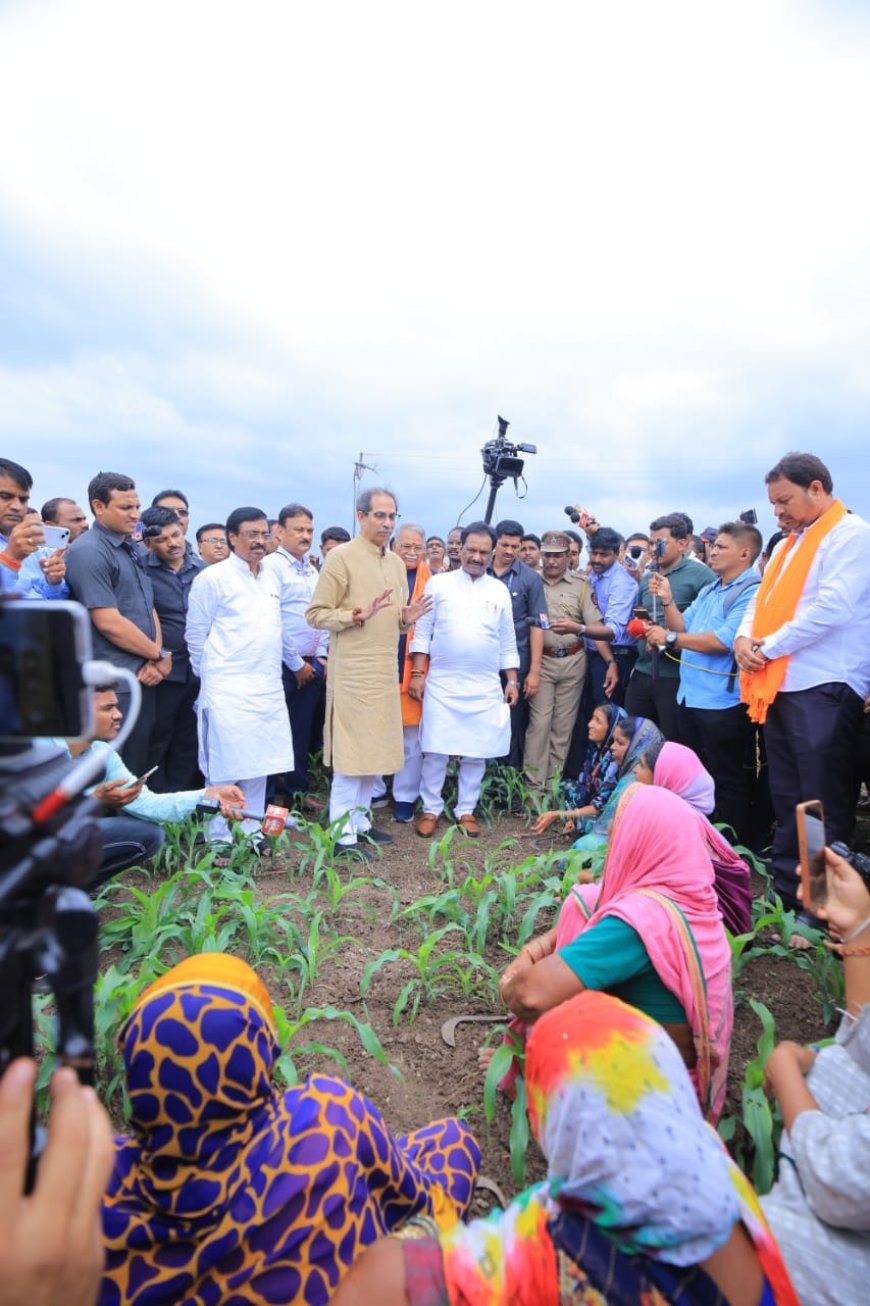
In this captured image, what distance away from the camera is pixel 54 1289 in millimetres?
641

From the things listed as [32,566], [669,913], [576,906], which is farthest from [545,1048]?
[32,566]

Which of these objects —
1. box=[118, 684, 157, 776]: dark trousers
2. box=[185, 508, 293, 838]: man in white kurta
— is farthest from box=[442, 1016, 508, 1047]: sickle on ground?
box=[118, 684, 157, 776]: dark trousers

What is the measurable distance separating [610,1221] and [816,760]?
2.68m

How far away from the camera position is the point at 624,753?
336 centimetres

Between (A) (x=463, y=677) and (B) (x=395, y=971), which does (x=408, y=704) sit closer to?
(A) (x=463, y=677)

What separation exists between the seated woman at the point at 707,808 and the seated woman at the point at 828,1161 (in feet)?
2.32

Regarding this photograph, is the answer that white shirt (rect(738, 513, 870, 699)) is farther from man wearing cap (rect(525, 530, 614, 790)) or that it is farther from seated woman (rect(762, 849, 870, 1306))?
man wearing cap (rect(525, 530, 614, 790))

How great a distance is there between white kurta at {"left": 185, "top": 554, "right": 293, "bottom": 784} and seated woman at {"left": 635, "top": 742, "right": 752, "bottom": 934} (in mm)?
2024

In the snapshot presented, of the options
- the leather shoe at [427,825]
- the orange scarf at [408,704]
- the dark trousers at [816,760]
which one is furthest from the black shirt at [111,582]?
the dark trousers at [816,760]

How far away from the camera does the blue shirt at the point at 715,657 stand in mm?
4035

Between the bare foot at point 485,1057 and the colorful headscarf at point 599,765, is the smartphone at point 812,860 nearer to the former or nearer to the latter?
the bare foot at point 485,1057

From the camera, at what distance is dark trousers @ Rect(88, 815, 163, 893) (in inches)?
115

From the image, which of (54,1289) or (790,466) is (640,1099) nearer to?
(54,1289)

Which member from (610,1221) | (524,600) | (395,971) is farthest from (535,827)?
(610,1221)
